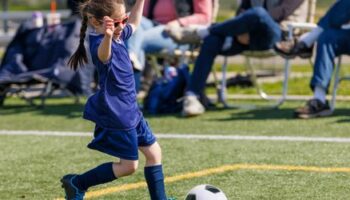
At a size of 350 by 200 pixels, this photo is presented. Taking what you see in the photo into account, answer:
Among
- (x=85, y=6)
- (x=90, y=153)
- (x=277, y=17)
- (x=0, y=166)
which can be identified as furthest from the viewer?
(x=277, y=17)

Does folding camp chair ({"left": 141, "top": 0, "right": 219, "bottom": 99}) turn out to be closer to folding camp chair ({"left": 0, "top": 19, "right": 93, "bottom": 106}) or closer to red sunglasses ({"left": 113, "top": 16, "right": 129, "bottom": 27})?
folding camp chair ({"left": 0, "top": 19, "right": 93, "bottom": 106})

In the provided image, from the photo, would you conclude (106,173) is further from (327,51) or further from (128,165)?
(327,51)

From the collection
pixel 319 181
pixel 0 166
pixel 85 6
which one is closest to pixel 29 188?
pixel 0 166

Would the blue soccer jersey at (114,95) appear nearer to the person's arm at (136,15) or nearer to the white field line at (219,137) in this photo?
the person's arm at (136,15)

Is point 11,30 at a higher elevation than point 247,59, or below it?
below

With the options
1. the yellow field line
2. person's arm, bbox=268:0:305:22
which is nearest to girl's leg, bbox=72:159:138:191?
the yellow field line

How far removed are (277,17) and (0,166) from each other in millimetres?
3958

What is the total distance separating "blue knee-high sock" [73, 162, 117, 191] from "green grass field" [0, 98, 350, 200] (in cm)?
40

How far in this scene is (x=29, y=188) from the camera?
20.1 feet

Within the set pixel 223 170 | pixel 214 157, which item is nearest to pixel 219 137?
pixel 214 157

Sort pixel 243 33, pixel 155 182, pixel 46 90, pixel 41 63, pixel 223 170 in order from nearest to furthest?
pixel 155 182
pixel 223 170
pixel 243 33
pixel 46 90
pixel 41 63

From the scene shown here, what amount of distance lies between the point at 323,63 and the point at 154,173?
407cm

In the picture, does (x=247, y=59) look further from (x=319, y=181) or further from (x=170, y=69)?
(x=319, y=181)

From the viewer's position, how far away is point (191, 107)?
948 centimetres
